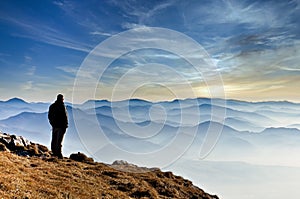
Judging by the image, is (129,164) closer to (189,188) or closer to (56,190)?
(189,188)

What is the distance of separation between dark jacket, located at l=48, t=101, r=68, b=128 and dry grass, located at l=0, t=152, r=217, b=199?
15.7 feet

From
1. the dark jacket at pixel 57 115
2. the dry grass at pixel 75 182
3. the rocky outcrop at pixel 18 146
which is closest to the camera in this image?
the dry grass at pixel 75 182

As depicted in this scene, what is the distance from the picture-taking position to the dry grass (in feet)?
63.7

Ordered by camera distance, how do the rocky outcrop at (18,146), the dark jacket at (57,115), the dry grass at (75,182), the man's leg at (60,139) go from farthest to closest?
the man's leg at (60,139)
the dark jacket at (57,115)
the rocky outcrop at (18,146)
the dry grass at (75,182)

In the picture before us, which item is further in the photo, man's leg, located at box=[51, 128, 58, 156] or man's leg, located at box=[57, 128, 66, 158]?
man's leg, located at box=[57, 128, 66, 158]

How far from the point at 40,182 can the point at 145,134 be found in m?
14.8

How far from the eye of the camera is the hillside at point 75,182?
1948 centimetres

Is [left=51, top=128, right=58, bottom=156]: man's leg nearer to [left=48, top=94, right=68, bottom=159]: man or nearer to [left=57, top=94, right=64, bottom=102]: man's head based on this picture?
[left=48, top=94, right=68, bottom=159]: man

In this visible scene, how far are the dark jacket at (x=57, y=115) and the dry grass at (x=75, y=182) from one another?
478cm

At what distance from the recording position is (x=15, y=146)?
112 feet

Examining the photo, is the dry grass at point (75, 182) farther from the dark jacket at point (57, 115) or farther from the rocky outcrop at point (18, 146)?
the dark jacket at point (57, 115)

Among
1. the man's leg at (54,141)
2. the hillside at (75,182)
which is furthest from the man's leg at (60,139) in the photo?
the hillside at (75,182)

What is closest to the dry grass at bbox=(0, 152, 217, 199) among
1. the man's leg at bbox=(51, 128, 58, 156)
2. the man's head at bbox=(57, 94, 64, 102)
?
the man's leg at bbox=(51, 128, 58, 156)

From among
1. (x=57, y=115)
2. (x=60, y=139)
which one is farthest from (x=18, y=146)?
(x=57, y=115)
